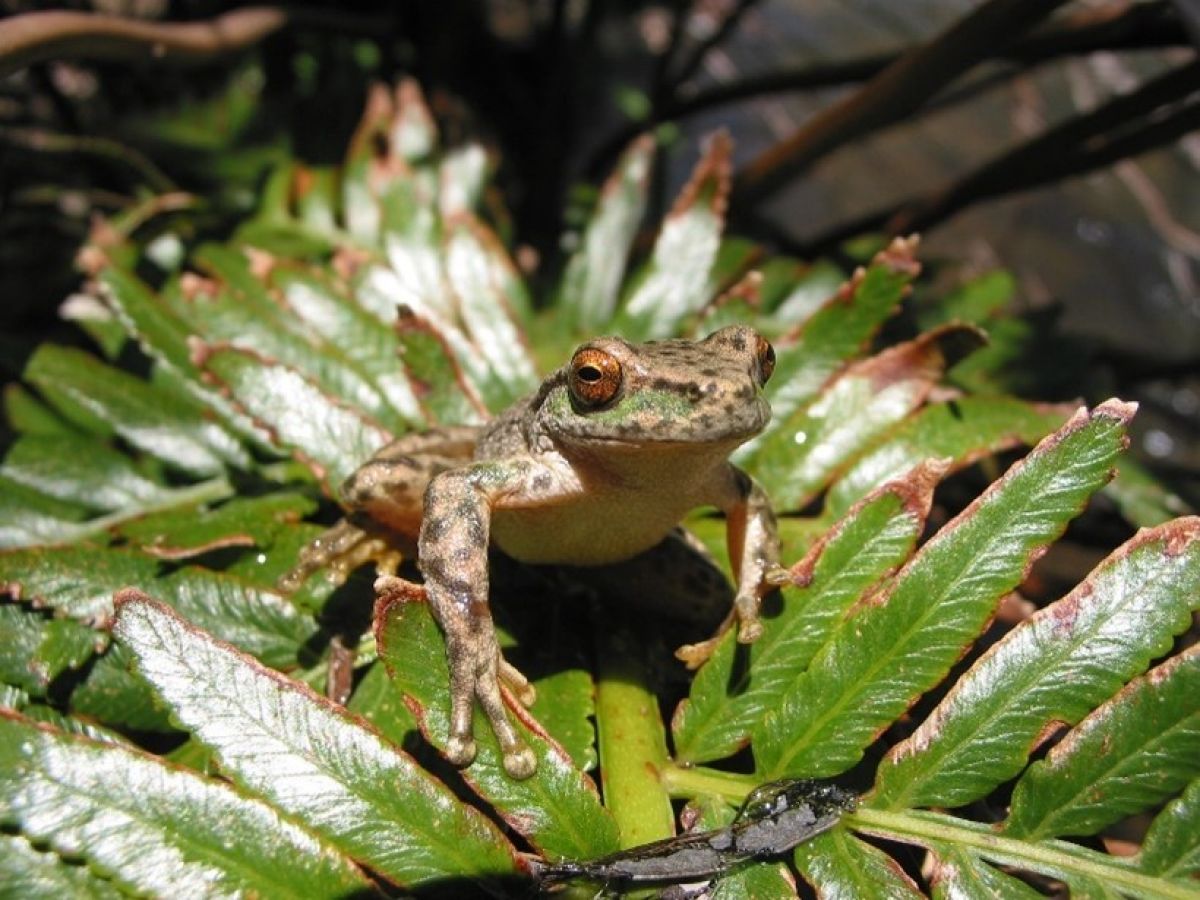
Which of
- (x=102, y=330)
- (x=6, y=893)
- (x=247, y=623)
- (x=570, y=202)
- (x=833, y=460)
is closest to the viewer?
(x=6, y=893)

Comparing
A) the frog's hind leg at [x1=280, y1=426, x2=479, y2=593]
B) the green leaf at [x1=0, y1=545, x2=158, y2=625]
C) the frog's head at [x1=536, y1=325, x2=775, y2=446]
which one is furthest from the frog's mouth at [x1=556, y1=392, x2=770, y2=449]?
the green leaf at [x1=0, y1=545, x2=158, y2=625]

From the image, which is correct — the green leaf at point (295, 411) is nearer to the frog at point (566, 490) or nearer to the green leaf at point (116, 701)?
the frog at point (566, 490)

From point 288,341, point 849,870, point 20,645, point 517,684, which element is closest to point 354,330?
point 288,341

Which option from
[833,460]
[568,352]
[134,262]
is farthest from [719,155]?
[134,262]

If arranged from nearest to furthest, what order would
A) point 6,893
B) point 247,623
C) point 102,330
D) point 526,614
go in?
1. point 6,893
2. point 247,623
3. point 526,614
4. point 102,330

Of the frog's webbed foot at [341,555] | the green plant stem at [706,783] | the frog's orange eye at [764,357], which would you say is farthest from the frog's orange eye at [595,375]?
the green plant stem at [706,783]

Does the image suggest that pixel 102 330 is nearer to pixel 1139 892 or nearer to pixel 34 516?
pixel 34 516

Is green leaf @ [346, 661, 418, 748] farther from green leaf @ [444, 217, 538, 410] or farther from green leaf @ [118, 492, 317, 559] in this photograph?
green leaf @ [444, 217, 538, 410]
